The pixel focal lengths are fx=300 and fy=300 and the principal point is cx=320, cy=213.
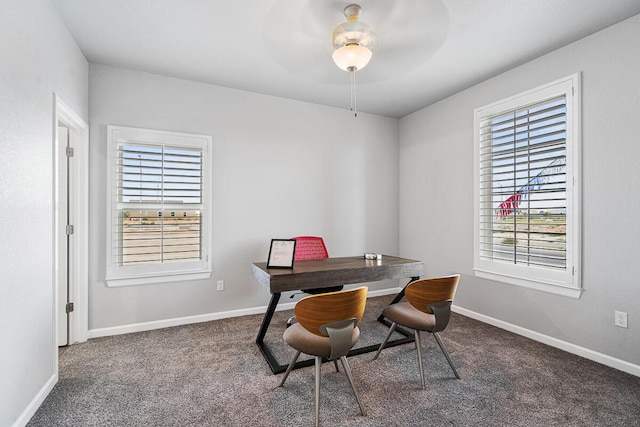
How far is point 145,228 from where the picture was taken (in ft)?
10.3

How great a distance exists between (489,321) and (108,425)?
11.5ft

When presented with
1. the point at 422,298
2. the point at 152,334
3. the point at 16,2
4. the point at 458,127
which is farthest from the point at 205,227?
the point at 458,127

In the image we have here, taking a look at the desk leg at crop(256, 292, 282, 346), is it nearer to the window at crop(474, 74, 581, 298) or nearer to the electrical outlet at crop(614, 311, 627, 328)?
the window at crop(474, 74, 581, 298)

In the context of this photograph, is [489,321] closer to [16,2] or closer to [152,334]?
[152,334]

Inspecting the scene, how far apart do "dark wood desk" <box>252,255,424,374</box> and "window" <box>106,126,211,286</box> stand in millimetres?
1078

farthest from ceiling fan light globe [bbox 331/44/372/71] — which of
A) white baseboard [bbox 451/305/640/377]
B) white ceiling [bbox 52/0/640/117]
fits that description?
white baseboard [bbox 451/305/640/377]

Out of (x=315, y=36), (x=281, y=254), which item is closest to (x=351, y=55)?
(x=315, y=36)

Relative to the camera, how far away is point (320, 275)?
246 cm

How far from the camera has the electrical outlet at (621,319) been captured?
233 cm

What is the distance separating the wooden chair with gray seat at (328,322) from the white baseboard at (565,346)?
6.93 feet

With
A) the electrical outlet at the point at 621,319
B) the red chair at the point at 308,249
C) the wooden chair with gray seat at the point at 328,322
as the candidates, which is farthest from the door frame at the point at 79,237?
the electrical outlet at the point at 621,319

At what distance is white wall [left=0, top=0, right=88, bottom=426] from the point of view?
5.15ft

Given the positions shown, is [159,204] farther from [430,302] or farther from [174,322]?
[430,302]

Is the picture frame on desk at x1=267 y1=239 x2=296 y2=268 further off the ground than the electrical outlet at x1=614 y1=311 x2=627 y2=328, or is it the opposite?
the picture frame on desk at x1=267 y1=239 x2=296 y2=268
